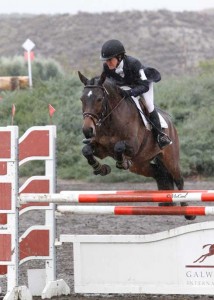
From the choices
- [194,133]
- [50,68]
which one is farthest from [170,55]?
[194,133]

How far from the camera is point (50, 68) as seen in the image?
22781 millimetres

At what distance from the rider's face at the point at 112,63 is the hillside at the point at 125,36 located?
21865mm

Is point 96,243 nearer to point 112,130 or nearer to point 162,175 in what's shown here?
point 112,130

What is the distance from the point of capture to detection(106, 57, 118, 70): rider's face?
683 cm

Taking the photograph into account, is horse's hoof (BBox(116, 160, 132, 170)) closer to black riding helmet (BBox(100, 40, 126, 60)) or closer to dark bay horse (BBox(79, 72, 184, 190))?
dark bay horse (BBox(79, 72, 184, 190))

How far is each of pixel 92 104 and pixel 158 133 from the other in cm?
101

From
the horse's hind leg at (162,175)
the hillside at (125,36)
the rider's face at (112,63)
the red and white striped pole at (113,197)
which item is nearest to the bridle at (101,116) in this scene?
the rider's face at (112,63)

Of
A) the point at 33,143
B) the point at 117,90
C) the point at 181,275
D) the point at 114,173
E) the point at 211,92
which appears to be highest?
the point at 211,92

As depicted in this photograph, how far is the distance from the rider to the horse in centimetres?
8

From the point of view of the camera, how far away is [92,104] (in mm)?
6406

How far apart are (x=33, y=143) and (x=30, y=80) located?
1322 cm

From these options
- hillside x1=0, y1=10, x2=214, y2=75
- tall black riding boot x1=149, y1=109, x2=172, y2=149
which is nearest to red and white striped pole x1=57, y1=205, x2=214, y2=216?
tall black riding boot x1=149, y1=109, x2=172, y2=149

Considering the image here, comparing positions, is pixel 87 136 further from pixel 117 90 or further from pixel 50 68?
pixel 50 68

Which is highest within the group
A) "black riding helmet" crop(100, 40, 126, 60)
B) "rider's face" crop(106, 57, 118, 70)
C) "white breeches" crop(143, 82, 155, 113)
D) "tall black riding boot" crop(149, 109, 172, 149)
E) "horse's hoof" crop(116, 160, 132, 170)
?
"black riding helmet" crop(100, 40, 126, 60)
